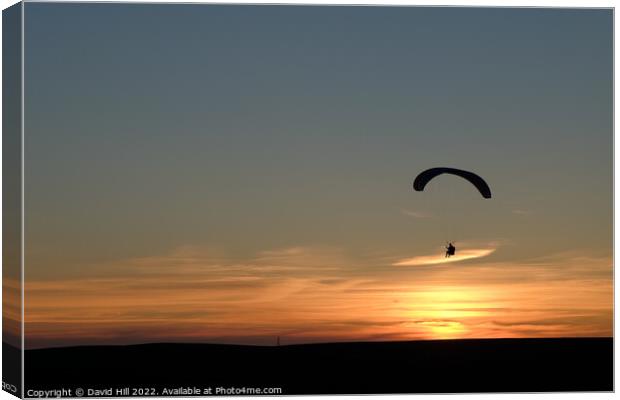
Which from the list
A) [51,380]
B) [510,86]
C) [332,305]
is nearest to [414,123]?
[510,86]

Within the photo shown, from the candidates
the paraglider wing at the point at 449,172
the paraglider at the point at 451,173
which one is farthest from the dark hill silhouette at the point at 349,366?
the paraglider wing at the point at 449,172

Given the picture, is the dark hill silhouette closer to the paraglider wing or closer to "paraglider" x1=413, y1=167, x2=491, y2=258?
"paraglider" x1=413, y1=167, x2=491, y2=258

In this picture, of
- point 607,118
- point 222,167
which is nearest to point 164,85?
point 222,167

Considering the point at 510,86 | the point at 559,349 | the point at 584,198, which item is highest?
the point at 510,86

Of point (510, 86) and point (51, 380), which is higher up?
point (510, 86)

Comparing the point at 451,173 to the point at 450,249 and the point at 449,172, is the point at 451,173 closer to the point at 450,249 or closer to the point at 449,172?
the point at 449,172

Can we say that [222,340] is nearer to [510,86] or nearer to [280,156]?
[280,156]
